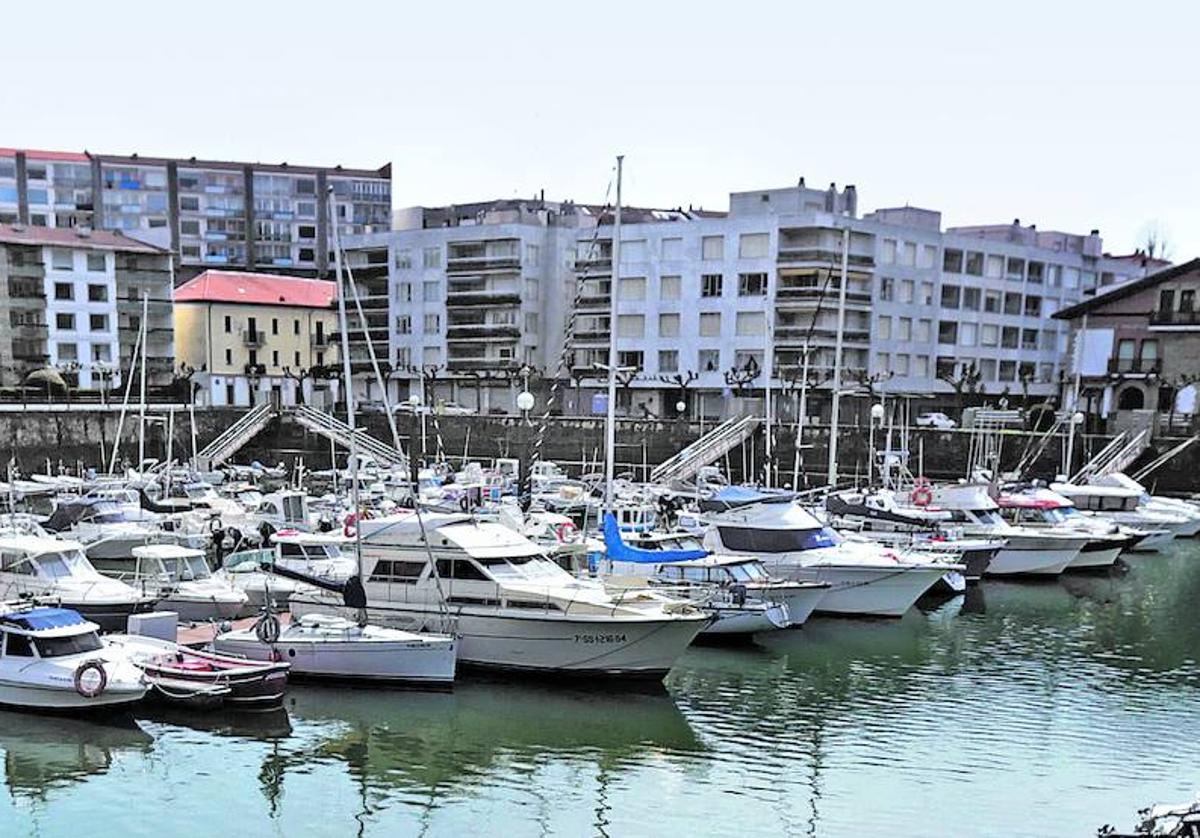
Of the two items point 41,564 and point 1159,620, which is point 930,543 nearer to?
point 1159,620

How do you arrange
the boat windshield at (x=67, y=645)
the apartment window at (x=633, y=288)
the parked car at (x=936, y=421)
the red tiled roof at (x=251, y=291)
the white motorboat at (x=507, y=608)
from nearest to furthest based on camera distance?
the boat windshield at (x=67, y=645)
the white motorboat at (x=507, y=608)
the parked car at (x=936, y=421)
the apartment window at (x=633, y=288)
the red tiled roof at (x=251, y=291)

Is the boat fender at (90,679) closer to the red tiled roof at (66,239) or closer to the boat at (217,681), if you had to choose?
the boat at (217,681)

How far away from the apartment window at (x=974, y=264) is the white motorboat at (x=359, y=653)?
75436mm

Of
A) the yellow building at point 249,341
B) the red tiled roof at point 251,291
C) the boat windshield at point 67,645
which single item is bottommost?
the boat windshield at point 67,645

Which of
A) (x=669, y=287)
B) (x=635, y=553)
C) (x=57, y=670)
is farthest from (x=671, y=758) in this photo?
(x=669, y=287)

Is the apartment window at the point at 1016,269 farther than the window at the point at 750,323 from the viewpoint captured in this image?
Yes

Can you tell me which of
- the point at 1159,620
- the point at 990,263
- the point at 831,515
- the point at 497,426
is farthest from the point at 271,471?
the point at 990,263

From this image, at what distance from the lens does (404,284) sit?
318 feet

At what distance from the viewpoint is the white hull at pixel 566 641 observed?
2514cm

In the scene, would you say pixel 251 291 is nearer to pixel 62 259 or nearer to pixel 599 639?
pixel 62 259

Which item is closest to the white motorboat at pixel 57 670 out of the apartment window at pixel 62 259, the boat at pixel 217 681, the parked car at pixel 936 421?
the boat at pixel 217 681

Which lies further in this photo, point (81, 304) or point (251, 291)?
point (251, 291)

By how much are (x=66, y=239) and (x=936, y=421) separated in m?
77.0

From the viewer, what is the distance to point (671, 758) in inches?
856
